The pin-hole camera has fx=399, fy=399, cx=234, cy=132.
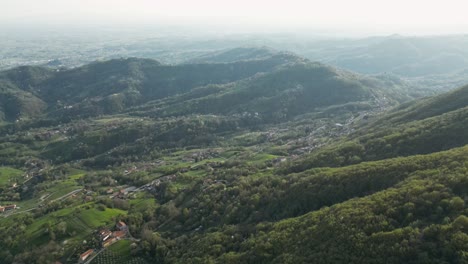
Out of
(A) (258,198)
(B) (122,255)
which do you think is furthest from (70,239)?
(A) (258,198)

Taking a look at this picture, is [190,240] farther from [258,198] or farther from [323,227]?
[323,227]

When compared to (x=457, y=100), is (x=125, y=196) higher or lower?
lower

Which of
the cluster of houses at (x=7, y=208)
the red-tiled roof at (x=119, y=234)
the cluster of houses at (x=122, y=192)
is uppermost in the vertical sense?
the red-tiled roof at (x=119, y=234)

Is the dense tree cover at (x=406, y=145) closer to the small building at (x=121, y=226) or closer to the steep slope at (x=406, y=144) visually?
the steep slope at (x=406, y=144)

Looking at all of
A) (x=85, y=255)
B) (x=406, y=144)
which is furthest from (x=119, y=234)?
(x=406, y=144)

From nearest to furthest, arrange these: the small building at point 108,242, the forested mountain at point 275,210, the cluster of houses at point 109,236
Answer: the forested mountain at point 275,210 → the cluster of houses at point 109,236 → the small building at point 108,242

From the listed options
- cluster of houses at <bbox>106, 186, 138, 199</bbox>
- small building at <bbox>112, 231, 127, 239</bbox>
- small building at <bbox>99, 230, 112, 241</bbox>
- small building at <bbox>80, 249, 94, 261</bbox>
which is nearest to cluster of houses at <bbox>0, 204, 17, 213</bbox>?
cluster of houses at <bbox>106, 186, 138, 199</bbox>

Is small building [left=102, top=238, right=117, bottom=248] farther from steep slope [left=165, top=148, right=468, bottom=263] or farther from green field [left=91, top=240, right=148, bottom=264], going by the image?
steep slope [left=165, top=148, right=468, bottom=263]

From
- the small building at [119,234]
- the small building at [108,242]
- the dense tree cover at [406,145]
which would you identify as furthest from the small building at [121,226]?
the dense tree cover at [406,145]
